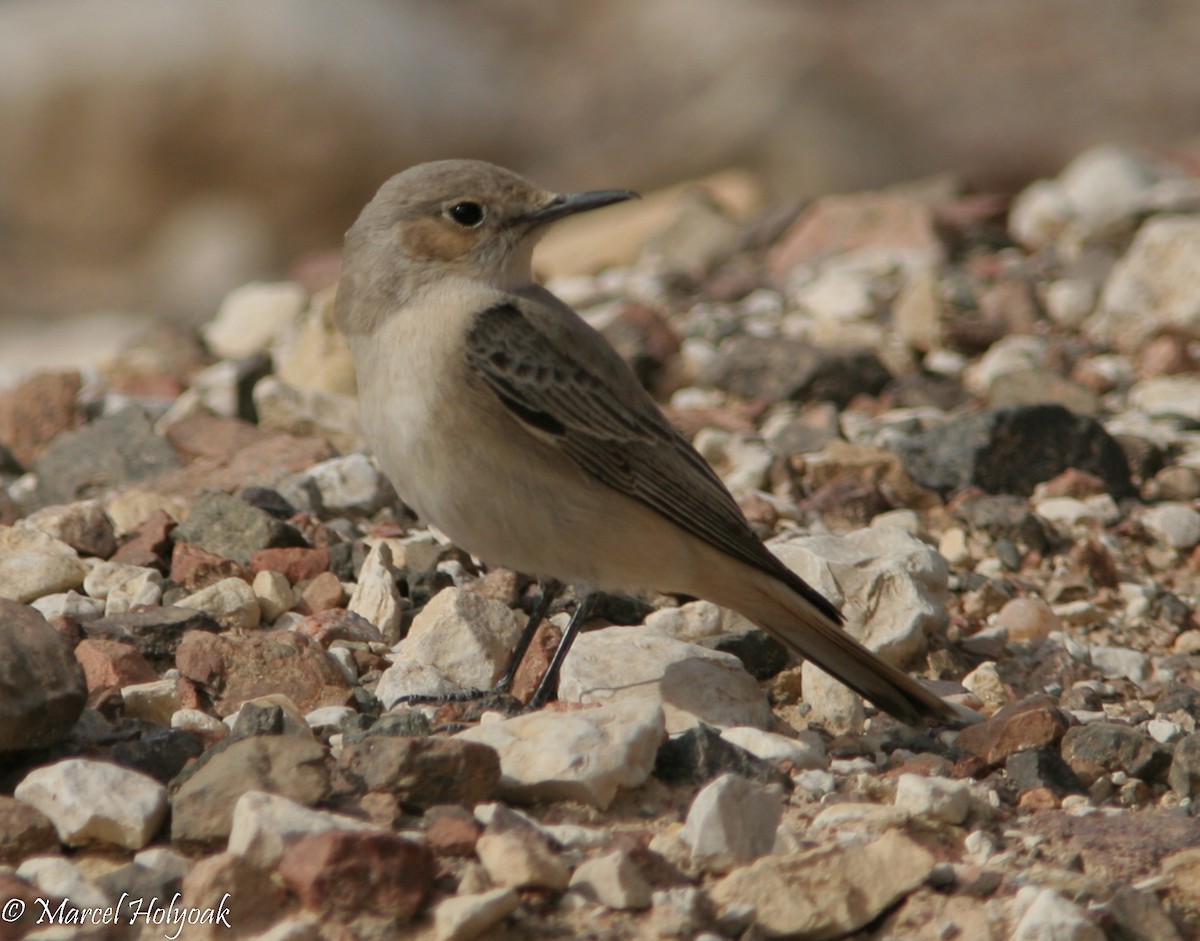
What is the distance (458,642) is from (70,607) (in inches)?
53.6

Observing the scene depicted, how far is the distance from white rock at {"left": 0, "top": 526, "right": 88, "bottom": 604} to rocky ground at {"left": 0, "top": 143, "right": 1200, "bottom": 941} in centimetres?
2

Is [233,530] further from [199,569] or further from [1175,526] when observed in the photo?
[1175,526]

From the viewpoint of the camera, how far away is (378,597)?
5883 mm

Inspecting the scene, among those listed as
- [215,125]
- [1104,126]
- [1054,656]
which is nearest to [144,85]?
[215,125]

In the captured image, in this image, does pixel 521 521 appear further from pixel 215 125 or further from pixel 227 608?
pixel 215 125

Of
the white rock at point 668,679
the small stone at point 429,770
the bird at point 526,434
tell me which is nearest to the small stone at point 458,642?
the bird at point 526,434

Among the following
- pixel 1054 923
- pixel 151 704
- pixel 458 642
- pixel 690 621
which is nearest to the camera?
pixel 1054 923

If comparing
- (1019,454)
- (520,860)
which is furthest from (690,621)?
(520,860)

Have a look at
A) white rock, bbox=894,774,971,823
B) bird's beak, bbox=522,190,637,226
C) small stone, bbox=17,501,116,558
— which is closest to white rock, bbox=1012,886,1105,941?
white rock, bbox=894,774,971,823

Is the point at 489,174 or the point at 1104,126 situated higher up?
the point at 489,174

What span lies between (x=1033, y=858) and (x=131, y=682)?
2.79m

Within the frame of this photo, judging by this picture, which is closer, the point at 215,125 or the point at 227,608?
the point at 227,608

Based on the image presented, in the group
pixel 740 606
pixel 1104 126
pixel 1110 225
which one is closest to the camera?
pixel 740 606

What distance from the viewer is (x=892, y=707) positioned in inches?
211
